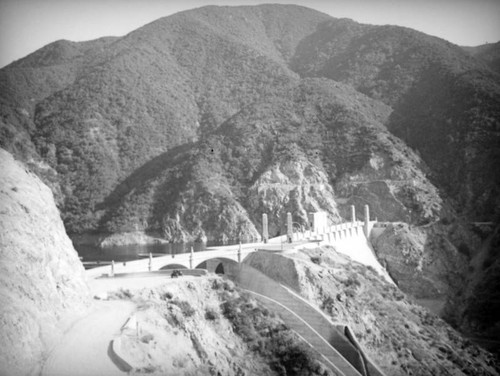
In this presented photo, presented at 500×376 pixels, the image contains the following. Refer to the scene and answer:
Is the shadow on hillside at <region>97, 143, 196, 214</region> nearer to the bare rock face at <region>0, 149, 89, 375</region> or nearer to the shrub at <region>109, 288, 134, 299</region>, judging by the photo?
the shrub at <region>109, 288, 134, 299</region>

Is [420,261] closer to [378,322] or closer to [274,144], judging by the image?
[378,322]

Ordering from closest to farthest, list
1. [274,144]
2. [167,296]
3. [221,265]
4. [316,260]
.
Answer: [167,296] → [221,265] → [316,260] → [274,144]

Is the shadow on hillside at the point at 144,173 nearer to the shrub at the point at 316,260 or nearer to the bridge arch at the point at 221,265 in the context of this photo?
the shrub at the point at 316,260

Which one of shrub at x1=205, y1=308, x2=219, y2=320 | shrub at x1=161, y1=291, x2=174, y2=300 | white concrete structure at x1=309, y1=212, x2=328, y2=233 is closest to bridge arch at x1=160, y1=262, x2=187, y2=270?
shrub at x1=205, y1=308, x2=219, y2=320

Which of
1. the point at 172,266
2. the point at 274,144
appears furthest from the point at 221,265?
the point at 274,144

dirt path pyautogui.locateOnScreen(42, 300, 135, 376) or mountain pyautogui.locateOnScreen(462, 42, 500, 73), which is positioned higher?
mountain pyautogui.locateOnScreen(462, 42, 500, 73)

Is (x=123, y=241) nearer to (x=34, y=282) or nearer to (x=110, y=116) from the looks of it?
(x=110, y=116)
